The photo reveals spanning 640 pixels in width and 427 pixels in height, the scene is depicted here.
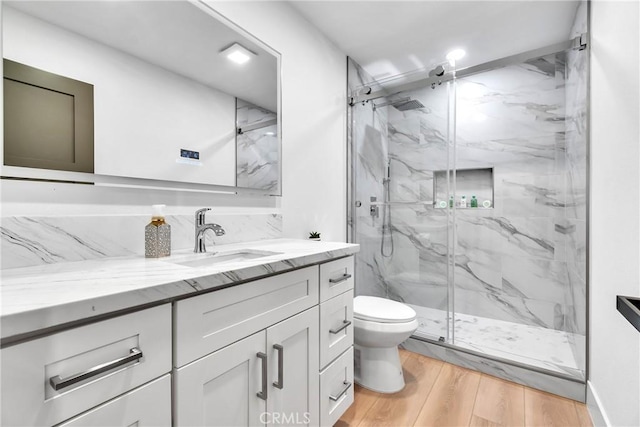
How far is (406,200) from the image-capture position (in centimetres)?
276

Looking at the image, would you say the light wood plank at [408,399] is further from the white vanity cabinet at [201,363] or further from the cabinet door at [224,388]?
the cabinet door at [224,388]

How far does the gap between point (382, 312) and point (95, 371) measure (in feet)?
4.95

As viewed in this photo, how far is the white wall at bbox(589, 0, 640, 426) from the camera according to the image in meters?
1.09

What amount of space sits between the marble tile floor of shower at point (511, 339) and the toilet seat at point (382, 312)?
557mm

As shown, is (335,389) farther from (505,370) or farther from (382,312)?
(505,370)

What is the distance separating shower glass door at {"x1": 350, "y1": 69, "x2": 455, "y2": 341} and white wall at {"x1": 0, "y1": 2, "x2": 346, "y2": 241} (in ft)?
0.84

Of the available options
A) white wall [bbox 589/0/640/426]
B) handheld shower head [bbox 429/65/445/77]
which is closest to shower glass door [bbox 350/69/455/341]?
handheld shower head [bbox 429/65/445/77]

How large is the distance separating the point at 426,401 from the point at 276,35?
7.59 feet

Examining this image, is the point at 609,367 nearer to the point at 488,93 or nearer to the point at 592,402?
the point at 592,402

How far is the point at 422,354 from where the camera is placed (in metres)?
A: 2.25

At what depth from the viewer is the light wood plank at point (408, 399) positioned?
1.56 m

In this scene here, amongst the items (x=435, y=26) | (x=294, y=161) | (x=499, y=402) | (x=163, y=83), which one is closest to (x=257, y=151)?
(x=294, y=161)

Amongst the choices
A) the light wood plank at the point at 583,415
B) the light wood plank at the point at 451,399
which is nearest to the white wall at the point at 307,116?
the light wood plank at the point at 451,399

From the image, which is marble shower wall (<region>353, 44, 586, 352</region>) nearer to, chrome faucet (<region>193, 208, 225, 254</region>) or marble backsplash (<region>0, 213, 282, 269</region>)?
chrome faucet (<region>193, 208, 225, 254</region>)
